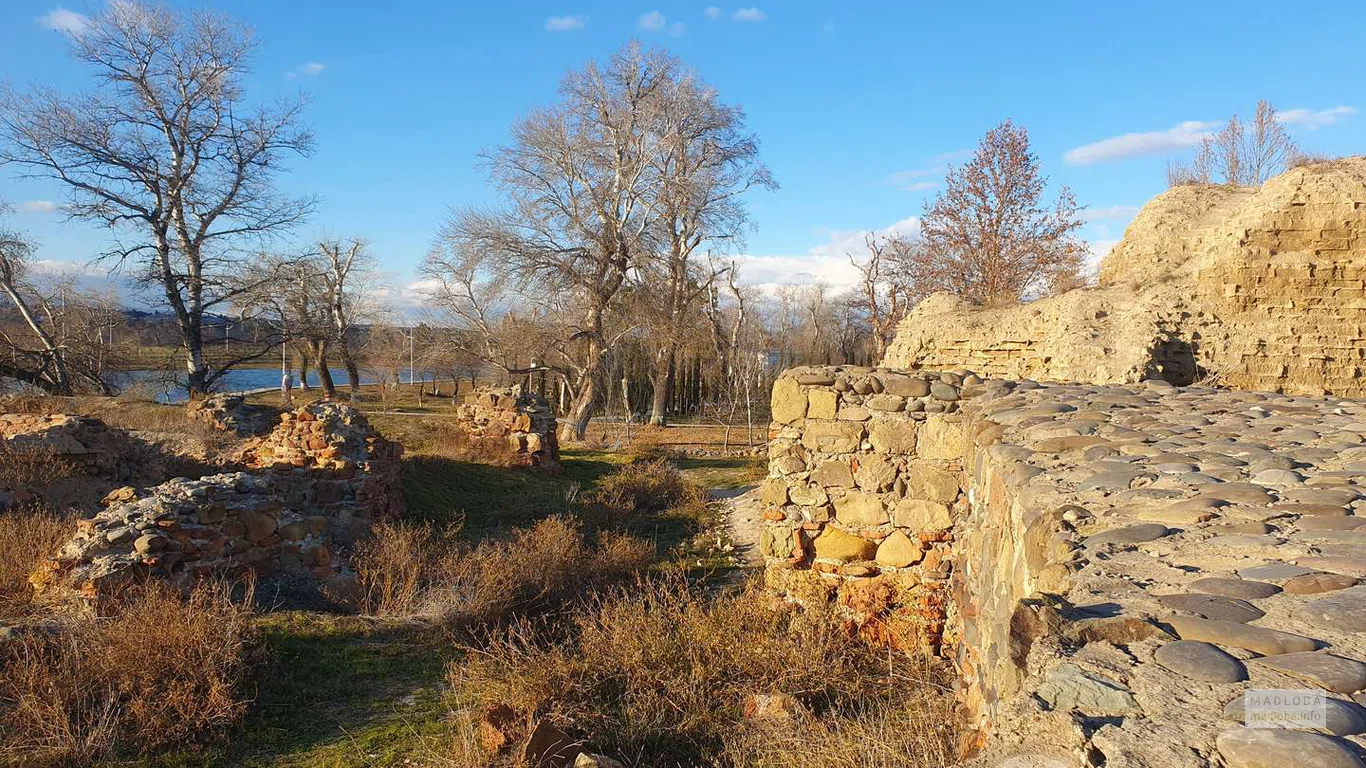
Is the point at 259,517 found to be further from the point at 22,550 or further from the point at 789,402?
the point at 789,402

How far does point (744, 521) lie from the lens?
1233 centimetres

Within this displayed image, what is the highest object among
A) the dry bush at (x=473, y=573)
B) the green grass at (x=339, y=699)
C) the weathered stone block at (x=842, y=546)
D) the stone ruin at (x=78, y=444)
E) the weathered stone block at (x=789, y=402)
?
the weathered stone block at (x=789, y=402)

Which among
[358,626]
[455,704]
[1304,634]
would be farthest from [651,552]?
[1304,634]

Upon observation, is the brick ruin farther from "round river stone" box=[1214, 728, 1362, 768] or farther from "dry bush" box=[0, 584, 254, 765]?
"dry bush" box=[0, 584, 254, 765]

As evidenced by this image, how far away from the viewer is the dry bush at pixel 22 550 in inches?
226

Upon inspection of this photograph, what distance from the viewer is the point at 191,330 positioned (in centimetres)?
2059

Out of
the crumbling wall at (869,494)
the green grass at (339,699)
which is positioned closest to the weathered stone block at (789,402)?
the crumbling wall at (869,494)

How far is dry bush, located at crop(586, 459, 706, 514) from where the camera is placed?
1227cm

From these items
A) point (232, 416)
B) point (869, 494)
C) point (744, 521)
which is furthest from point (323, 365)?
point (869, 494)

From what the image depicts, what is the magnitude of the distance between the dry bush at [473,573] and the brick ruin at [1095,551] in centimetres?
219

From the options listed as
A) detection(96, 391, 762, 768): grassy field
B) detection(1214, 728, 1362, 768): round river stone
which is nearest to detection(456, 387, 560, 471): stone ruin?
detection(96, 391, 762, 768): grassy field

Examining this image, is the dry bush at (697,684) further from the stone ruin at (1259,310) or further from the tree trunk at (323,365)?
the tree trunk at (323,365)

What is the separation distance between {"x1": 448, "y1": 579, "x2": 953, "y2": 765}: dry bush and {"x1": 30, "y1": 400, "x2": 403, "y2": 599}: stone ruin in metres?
2.95

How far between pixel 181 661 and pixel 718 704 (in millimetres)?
3282
